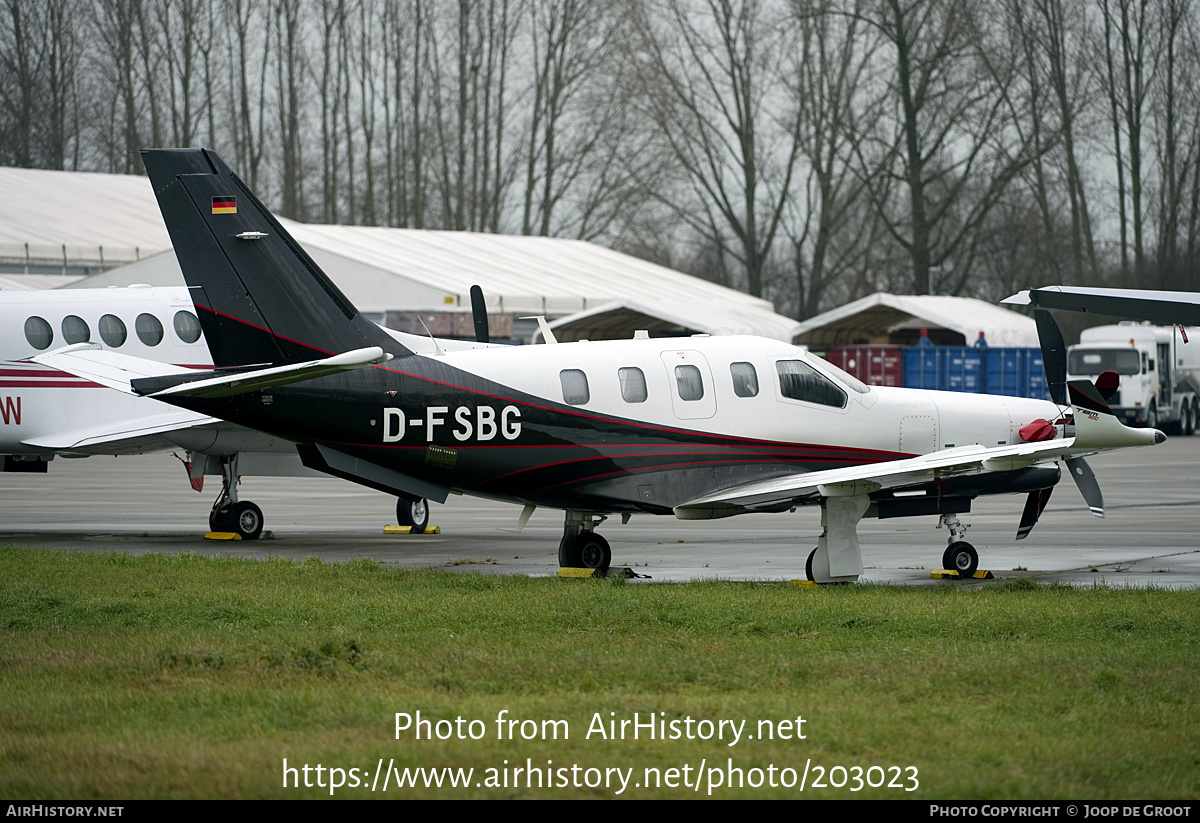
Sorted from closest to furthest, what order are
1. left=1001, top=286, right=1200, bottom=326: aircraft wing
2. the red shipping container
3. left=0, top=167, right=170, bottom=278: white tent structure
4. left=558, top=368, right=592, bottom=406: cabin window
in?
left=1001, top=286, right=1200, bottom=326: aircraft wing < left=558, top=368, right=592, bottom=406: cabin window < left=0, top=167, right=170, bottom=278: white tent structure < the red shipping container

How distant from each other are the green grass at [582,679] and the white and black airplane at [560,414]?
1113 mm

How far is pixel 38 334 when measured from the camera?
1967 cm

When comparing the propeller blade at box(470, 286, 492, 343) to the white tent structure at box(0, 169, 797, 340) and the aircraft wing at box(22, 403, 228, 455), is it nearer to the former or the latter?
the aircraft wing at box(22, 403, 228, 455)

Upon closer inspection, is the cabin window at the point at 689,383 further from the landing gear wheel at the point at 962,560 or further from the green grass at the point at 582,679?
the landing gear wheel at the point at 962,560

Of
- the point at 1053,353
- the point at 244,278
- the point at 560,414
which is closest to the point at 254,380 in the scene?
the point at 244,278

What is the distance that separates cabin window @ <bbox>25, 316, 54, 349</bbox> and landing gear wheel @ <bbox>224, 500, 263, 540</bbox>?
10.9ft

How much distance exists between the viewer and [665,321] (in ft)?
153

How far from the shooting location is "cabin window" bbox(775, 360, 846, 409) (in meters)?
15.4

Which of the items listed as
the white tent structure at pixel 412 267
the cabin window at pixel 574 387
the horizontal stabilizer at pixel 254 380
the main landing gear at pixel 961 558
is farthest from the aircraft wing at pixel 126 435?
the white tent structure at pixel 412 267

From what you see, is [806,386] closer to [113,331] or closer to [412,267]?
[113,331]

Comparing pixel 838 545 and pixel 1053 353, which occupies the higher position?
pixel 1053 353

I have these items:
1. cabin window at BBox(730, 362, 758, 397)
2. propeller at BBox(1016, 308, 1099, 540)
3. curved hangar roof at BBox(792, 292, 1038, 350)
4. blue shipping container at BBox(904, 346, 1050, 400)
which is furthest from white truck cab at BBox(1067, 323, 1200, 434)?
cabin window at BBox(730, 362, 758, 397)

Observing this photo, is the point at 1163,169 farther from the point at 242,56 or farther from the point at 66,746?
the point at 66,746

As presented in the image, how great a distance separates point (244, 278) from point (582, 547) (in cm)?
444
